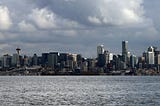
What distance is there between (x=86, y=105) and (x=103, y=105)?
11.2 feet

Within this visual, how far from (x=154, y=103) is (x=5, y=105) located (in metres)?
29.6

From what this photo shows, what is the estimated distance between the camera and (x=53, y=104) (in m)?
92.5

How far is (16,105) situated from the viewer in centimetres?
9144

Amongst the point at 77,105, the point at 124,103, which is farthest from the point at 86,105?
the point at 124,103

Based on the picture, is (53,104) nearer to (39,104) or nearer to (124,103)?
(39,104)

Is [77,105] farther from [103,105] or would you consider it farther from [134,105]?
[134,105]

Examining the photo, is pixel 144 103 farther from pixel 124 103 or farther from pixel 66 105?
pixel 66 105

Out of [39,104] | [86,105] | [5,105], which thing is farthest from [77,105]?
[5,105]

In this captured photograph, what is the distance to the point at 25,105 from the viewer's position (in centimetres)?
9100

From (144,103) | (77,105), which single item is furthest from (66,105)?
(144,103)

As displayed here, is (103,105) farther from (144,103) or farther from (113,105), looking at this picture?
(144,103)

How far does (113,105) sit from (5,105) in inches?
817

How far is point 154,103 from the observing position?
95812mm

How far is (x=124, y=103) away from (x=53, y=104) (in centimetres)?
1449
